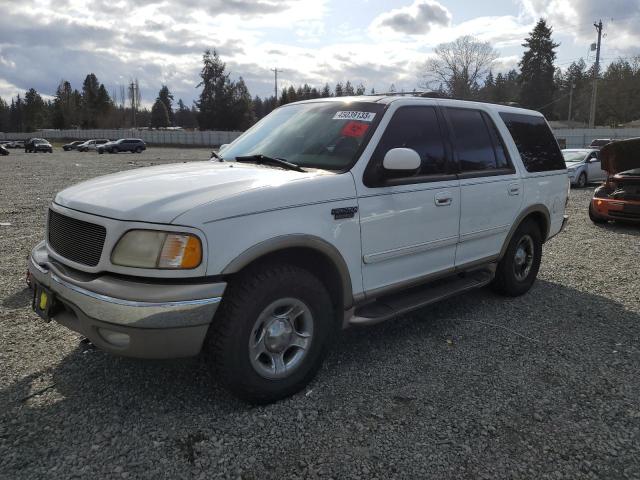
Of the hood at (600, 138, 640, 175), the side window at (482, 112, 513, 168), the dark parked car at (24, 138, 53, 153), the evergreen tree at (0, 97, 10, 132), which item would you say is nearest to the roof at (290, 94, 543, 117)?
the side window at (482, 112, 513, 168)

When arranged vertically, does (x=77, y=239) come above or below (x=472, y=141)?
below

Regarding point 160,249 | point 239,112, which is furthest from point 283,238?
point 239,112

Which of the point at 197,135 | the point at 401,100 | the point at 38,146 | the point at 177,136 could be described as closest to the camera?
the point at 401,100

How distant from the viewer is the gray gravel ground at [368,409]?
2.67m

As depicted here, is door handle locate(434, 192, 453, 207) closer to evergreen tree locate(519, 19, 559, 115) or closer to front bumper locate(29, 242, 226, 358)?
front bumper locate(29, 242, 226, 358)

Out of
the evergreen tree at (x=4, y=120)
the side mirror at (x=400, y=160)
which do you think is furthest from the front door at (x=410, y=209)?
the evergreen tree at (x=4, y=120)

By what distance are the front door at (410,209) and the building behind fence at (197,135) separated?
113ft

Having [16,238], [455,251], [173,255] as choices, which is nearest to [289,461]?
[173,255]

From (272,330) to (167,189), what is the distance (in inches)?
40.8

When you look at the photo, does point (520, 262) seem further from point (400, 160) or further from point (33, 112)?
point (33, 112)

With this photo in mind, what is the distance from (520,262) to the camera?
5.46m

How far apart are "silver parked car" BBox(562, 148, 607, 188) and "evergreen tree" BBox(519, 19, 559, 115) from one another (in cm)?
6316

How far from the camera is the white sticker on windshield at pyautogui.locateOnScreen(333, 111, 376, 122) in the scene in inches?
149

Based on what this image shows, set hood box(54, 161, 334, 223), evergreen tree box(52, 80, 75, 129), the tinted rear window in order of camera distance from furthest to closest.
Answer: evergreen tree box(52, 80, 75, 129) < the tinted rear window < hood box(54, 161, 334, 223)
